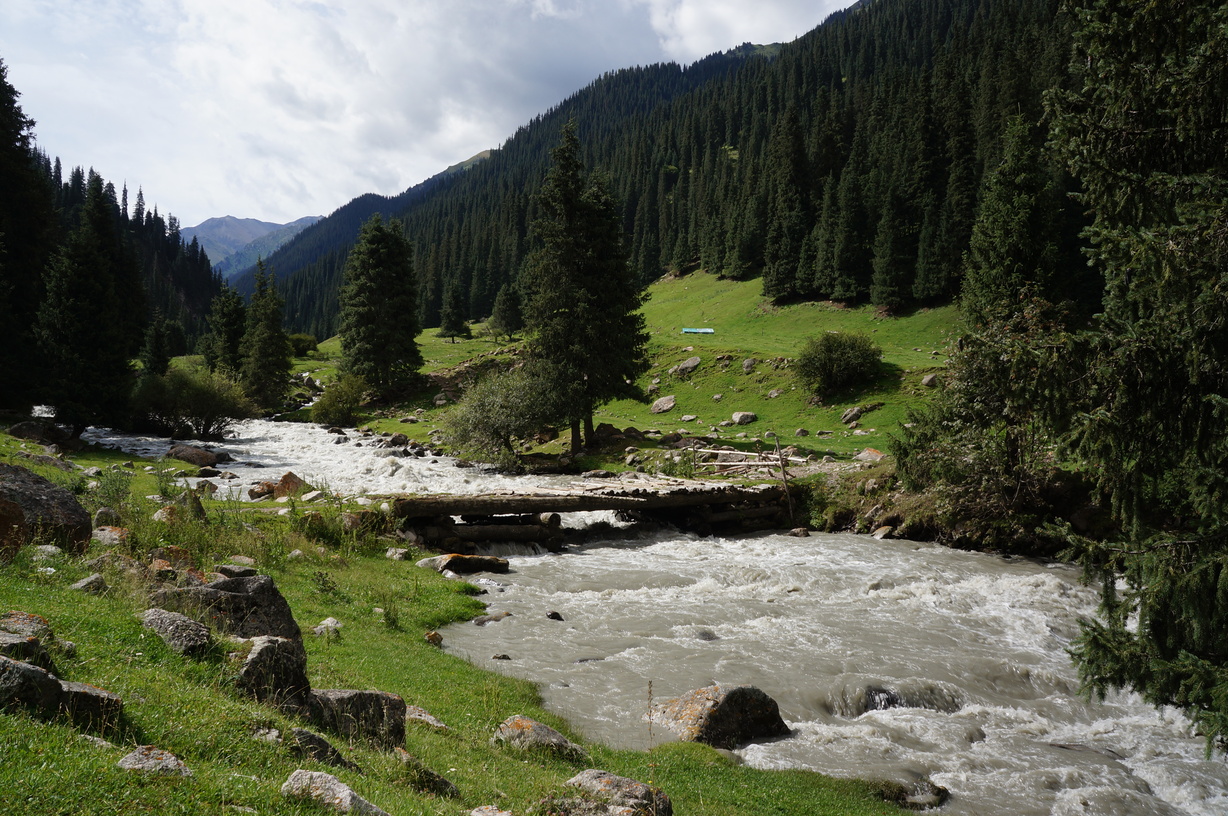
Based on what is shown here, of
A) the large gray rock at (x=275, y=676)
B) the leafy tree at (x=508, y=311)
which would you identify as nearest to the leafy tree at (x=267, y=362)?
the leafy tree at (x=508, y=311)

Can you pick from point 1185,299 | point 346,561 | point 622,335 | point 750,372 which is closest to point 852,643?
point 1185,299

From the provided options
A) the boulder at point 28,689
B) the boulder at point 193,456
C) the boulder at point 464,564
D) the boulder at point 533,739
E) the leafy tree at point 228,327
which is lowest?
the boulder at point 464,564

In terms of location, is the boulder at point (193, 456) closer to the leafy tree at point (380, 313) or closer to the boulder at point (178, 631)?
the leafy tree at point (380, 313)

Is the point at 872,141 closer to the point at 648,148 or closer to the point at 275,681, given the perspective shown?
the point at 648,148

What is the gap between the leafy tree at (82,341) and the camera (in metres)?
37.3

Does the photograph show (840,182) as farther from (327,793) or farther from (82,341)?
(327,793)

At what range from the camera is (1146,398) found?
8.32 m

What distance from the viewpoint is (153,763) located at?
434 centimetres

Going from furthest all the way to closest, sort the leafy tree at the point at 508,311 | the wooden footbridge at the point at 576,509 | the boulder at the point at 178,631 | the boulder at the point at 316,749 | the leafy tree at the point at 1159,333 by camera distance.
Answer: the leafy tree at the point at 508,311 < the wooden footbridge at the point at 576,509 < the leafy tree at the point at 1159,333 < the boulder at the point at 178,631 < the boulder at the point at 316,749

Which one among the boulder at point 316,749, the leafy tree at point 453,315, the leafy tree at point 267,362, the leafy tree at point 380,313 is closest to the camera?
the boulder at point 316,749

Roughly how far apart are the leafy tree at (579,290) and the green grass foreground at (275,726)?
23.3 meters

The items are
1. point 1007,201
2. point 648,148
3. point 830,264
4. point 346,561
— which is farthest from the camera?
point 648,148

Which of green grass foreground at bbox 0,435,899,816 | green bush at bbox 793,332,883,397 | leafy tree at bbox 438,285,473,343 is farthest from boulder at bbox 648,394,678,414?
leafy tree at bbox 438,285,473,343

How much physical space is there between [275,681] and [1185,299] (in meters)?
11.3
